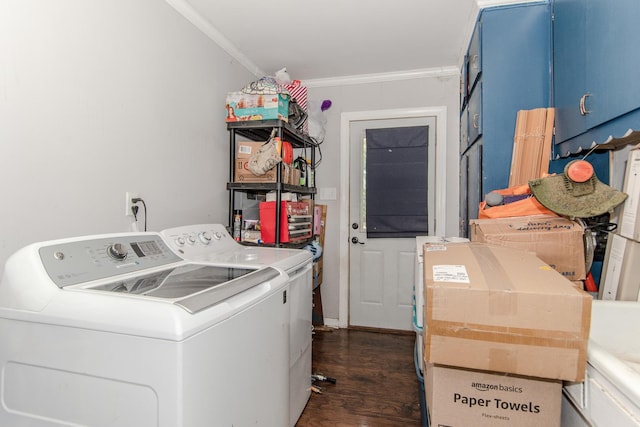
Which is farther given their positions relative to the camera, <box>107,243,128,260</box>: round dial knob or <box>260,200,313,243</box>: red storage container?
<box>260,200,313,243</box>: red storage container

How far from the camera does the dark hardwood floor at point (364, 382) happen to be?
6.08 ft

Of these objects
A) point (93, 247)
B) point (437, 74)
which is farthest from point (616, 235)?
point (437, 74)

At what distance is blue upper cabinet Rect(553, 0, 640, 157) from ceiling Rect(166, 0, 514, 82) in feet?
1.80

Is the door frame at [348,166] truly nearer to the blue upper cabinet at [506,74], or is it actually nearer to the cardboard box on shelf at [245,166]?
the cardboard box on shelf at [245,166]

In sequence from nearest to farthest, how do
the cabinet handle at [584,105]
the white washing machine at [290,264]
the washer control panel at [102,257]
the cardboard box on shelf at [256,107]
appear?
the washer control panel at [102,257] < the cabinet handle at [584,105] < the white washing machine at [290,264] < the cardboard box on shelf at [256,107]

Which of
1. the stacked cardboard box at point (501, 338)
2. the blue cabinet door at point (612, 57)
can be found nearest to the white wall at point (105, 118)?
the stacked cardboard box at point (501, 338)

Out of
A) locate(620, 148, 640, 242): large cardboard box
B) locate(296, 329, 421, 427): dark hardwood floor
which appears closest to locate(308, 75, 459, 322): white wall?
locate(296, 329, 421, 427): dark hardwood floor

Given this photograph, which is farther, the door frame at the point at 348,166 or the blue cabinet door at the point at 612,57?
the door frame at the point at 348,166

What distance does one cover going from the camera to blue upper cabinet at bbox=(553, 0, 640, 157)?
1.07 meters

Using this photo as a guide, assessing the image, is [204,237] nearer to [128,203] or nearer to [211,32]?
[128,203]

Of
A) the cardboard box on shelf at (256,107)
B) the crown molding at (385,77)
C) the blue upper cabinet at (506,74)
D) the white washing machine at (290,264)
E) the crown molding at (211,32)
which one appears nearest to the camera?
the white washing machine at (290,264)

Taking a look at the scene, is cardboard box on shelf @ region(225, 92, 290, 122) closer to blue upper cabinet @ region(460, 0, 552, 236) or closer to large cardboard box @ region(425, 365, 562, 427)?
blue upper cabinet @ region(460, 0, 552, 236)

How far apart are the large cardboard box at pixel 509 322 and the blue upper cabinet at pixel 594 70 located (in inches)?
28.3

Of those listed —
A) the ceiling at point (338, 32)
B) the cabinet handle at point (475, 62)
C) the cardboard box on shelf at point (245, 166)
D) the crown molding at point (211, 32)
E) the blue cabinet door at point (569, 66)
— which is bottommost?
the cardboard box on shelf at point (245, 166)
